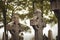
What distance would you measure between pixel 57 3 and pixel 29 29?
9.75 meters

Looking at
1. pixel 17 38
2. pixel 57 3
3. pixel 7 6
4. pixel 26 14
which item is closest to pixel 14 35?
pixel 17 38

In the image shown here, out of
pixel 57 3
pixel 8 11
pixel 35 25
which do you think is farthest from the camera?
pixel 8 11

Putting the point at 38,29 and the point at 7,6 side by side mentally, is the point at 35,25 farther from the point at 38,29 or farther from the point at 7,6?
the point at 7,6

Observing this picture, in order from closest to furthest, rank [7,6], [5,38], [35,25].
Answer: [35,25] → [5,38] → [7,6]

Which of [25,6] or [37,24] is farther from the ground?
[25,6]

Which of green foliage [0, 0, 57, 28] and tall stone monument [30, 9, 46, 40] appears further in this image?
green foliage [0, 0, 57, 28]

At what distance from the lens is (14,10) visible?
15.8 metres

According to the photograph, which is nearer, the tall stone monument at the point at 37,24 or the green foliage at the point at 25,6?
the tall stone monument at the point at 37,24

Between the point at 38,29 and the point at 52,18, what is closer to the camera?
the point at 38,29

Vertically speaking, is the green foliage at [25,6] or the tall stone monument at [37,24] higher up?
the green foliage at [25,6]

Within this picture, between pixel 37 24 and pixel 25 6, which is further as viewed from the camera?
pixel 25 6

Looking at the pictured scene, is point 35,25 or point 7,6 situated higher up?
point 7,6

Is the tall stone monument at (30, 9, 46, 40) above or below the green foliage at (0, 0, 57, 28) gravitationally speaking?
below

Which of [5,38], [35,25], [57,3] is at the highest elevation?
[57,3]
